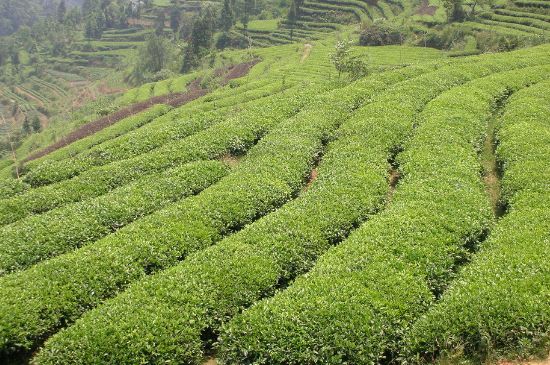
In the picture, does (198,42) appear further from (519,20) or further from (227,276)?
(227,276)

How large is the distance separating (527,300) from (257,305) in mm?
9768

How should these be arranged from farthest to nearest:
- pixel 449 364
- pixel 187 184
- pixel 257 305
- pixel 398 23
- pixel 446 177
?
pixel 398 23, pixel 187 184, pixel 446 177, pixel 257 305, pixel 449 364

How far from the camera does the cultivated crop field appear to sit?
1593cm

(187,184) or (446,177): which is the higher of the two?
(446,177)

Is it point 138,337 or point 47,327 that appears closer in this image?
point 138,337

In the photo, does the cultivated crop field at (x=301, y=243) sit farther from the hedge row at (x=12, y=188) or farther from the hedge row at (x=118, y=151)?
the hedge row at (x=118, y=151)

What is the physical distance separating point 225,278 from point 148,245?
525cm

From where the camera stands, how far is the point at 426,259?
19.4 metres

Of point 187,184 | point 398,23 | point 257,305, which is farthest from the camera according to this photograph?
point 398,23

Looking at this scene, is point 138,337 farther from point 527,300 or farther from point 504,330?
point 527,300

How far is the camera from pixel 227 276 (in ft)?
63.7

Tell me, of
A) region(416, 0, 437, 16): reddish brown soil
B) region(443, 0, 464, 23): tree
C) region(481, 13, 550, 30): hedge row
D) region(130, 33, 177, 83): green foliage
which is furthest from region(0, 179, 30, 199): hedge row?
region(130, 33, 177, 83): green foliage

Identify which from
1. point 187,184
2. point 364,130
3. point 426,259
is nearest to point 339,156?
point 364,130

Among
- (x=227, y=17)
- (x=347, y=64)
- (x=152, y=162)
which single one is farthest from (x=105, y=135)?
(x=227, y=17)
